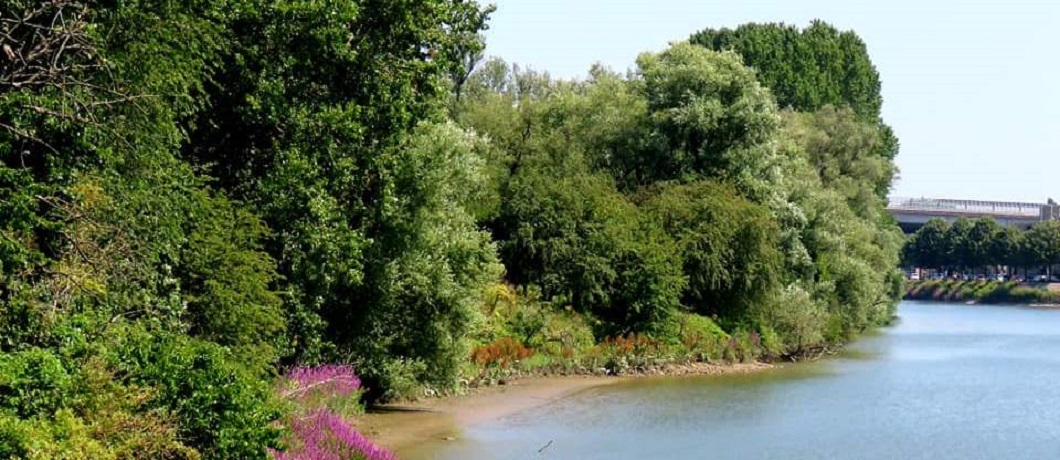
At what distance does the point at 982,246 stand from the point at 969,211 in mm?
24822

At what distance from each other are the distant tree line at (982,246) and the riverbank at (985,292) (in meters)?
1.99

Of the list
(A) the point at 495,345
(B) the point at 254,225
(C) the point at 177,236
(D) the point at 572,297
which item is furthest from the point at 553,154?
(C) the point at 177,236

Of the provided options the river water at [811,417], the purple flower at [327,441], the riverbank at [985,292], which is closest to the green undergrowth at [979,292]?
the riverbank at [985,292]

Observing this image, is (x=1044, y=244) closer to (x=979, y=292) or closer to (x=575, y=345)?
(x=979, y=292)

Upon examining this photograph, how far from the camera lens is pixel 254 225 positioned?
2172 cm

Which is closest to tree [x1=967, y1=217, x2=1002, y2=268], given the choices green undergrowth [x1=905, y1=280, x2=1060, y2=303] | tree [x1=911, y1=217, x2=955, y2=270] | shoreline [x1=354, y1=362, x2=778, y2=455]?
tree [x1=911, y1=217, x2=955, y2=270]

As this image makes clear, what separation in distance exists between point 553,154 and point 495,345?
13574 millimetres

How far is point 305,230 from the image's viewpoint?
76.7 feet

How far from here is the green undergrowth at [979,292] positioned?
120 m

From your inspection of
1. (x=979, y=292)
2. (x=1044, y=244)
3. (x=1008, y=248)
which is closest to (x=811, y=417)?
(x=1044, y=244)

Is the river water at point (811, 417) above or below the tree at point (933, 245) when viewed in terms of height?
below

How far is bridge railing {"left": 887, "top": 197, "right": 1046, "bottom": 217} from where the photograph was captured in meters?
146

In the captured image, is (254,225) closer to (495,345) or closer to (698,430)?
(698,430)

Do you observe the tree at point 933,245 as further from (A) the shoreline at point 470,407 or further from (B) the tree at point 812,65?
(A) the shoreline at point 470,407
